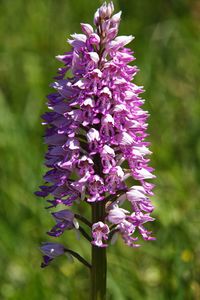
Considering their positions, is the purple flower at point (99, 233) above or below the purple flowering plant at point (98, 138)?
below

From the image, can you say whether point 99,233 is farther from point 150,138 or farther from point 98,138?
point 150,138

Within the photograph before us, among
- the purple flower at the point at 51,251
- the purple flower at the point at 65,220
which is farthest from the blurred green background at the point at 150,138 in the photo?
the purple flower at the point at 65,220

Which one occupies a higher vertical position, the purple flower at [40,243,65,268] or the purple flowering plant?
the purple flowering plant

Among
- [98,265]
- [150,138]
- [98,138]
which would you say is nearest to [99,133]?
[98,138]

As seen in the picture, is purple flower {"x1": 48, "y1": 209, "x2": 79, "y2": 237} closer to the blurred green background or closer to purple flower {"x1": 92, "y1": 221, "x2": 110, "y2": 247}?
purple flower {"x1": 92, "y1": 221, "x2": 110, "y2": 247}

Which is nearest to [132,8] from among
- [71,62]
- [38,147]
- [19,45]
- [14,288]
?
[19,45]

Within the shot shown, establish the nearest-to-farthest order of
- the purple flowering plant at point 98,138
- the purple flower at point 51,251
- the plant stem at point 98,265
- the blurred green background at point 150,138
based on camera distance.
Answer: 1. the purple flowering plant at point 98,138
2. the plant stem at point 98,265
3. the purple flower at point 51,251
4. the blurred green background at point 150,138

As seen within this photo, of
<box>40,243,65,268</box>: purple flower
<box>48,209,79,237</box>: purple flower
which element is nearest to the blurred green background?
<box>40,243,65,268</box>: purple flower

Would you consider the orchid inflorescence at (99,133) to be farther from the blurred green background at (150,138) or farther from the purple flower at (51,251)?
the blurred green background at (150,138)
